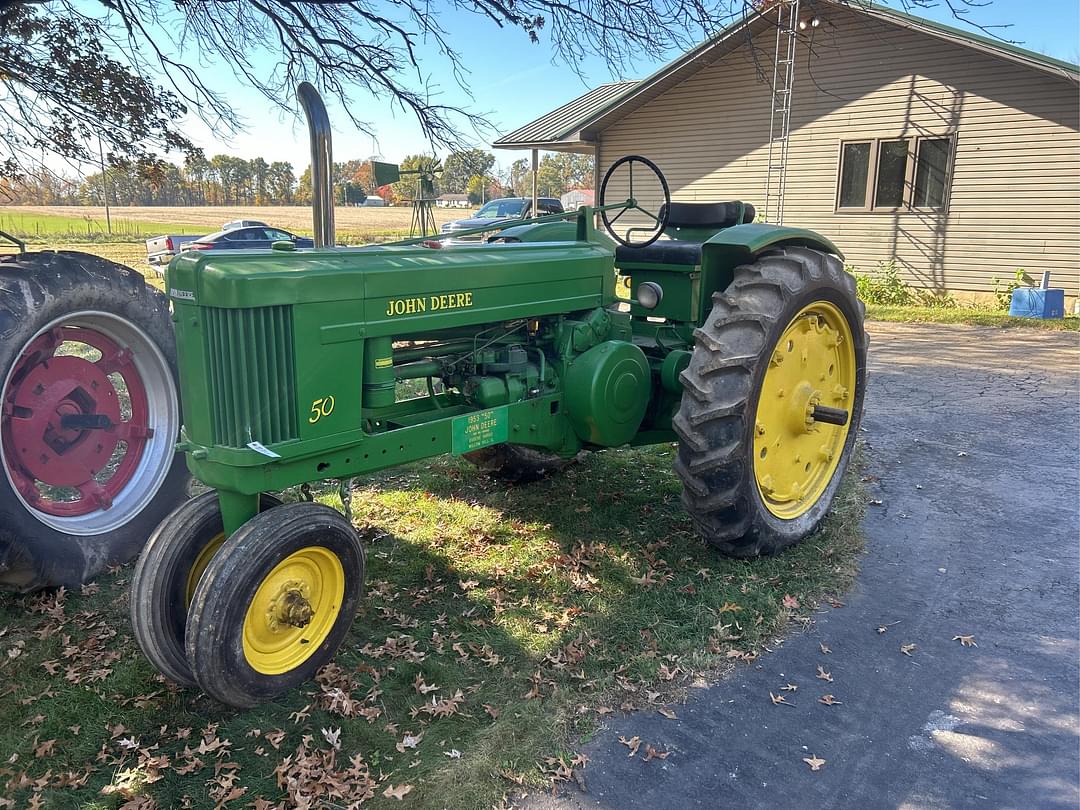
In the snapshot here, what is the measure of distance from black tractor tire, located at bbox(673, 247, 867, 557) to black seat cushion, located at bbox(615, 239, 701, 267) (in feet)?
1.50

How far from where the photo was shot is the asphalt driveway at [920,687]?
2.48 meters

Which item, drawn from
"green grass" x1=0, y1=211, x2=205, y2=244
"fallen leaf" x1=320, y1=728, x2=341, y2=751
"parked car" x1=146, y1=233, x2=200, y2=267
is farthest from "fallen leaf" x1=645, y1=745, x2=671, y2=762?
"green grass" x1=0, y1=211, x2=205, y2=244

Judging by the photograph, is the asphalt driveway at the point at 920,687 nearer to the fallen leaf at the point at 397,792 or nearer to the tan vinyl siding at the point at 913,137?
the fallen leaf at the point at 397,792

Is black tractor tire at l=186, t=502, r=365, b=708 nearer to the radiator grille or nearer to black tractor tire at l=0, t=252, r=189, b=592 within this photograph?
the radiator grille

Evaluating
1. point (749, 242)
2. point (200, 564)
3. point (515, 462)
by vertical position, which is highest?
point (749, 242)

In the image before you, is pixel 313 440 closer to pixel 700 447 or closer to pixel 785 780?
pixel 700 447

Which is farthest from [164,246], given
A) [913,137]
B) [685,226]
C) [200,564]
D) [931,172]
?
[200,564]

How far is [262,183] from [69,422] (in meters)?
54.1

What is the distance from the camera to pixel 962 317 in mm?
11742

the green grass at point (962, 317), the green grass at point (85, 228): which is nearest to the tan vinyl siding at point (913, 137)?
the green grass at point (962, 317)

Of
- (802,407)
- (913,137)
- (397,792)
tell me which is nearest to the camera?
(397,792)

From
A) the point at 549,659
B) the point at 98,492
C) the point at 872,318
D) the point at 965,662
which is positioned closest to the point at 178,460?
the point at 98,492

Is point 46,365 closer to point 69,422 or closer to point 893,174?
point 69,422

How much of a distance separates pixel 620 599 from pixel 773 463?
1.06 metres
